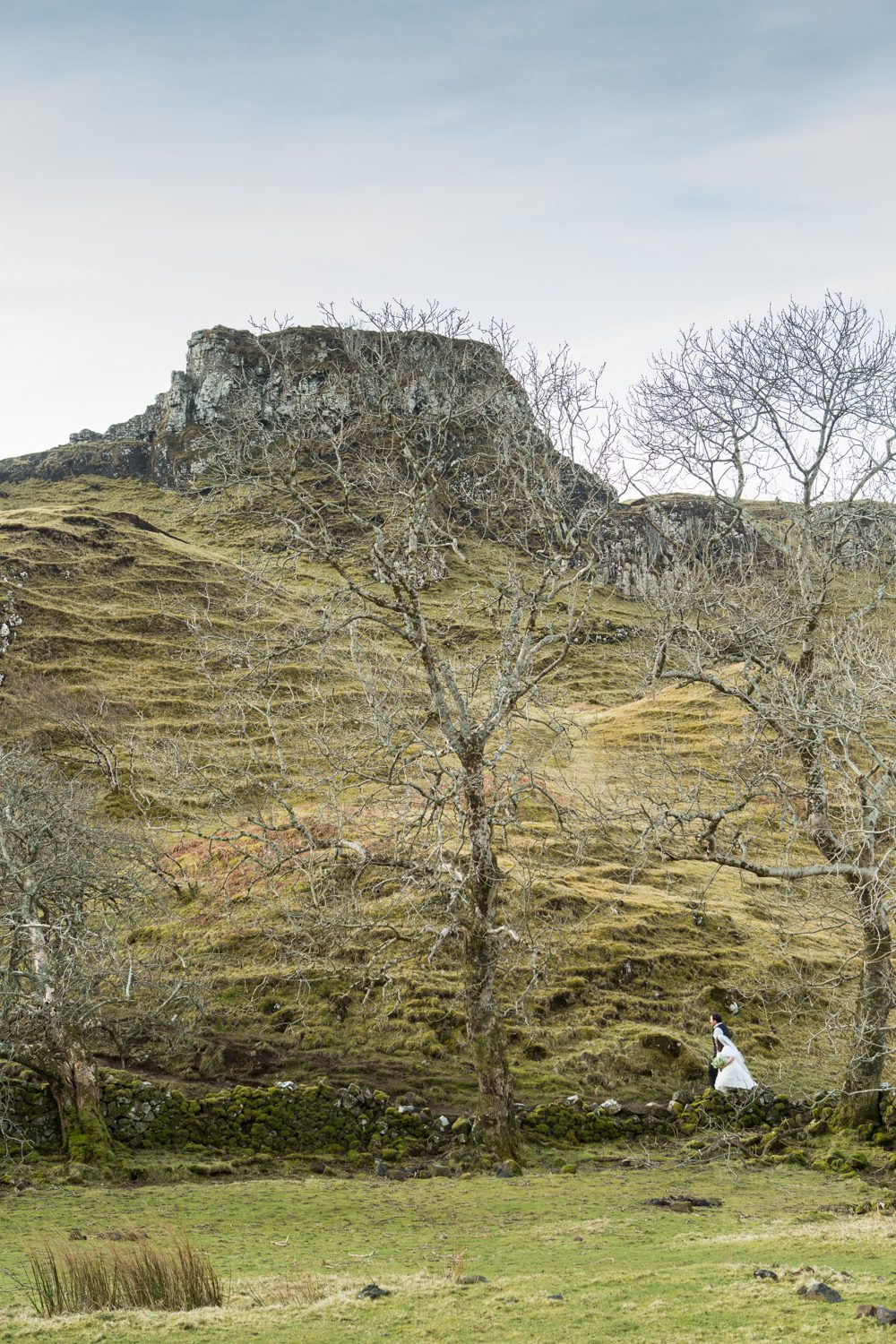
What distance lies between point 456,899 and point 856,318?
1270 cm

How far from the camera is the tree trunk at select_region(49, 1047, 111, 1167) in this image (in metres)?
16.6

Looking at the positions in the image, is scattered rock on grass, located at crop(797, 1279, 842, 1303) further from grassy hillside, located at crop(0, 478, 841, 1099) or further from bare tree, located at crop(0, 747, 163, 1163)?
bare tree, located at crop(0, 747, 163, 1163)

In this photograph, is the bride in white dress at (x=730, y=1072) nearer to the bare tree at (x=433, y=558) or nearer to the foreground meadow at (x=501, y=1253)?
the foreground meadow at (x=501, y=1253)

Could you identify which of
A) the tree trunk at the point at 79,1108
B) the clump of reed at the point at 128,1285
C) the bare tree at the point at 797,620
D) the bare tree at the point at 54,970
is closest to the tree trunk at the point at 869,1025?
the bare tree at the point at 797,620

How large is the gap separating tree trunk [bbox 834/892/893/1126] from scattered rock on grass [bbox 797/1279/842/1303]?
7744mm

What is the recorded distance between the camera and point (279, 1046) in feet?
73.6

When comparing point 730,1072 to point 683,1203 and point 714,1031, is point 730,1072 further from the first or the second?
point 683,1203

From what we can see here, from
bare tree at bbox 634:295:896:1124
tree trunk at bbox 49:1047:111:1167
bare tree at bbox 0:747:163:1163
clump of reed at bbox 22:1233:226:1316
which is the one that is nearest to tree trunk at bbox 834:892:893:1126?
bare tree at bbox 634:295:896:1124

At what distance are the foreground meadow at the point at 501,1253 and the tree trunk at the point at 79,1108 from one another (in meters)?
1.96

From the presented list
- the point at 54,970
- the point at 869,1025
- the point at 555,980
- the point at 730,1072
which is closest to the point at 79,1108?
the point at 54,970

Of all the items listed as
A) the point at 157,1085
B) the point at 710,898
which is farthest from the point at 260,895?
the point at 710,898

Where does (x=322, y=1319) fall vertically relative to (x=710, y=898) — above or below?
above

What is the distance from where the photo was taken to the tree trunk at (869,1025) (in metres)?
15.6

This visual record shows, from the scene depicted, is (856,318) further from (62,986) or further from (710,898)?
(710,898)
